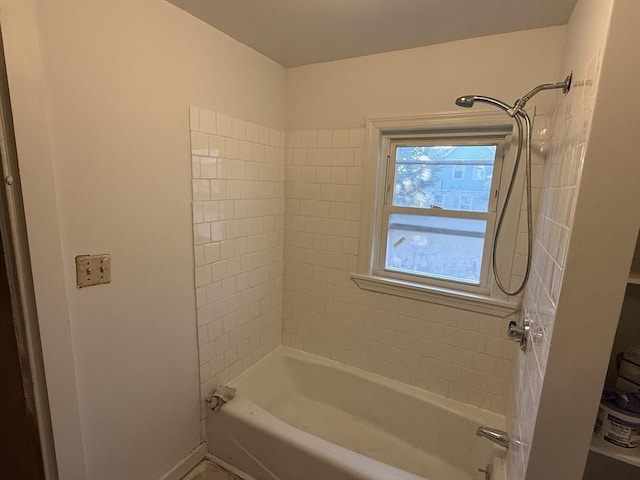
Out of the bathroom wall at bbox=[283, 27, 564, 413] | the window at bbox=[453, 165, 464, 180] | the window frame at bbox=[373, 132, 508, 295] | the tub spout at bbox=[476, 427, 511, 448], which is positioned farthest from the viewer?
the window at bbox=[453, 165, 464, 180]

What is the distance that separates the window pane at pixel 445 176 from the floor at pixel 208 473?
6.17 feet

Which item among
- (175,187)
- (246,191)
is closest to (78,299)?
(175,187)

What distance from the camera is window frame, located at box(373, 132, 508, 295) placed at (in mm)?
1737

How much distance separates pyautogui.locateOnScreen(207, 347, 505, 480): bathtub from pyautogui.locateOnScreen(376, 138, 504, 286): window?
79 centimetres

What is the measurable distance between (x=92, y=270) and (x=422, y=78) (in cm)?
185

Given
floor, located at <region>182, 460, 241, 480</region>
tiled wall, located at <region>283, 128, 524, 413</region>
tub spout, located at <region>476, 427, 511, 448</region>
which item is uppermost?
tiled wall, located at <region>283, 128, 524, 413</region>

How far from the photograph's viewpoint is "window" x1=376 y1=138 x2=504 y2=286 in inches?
70.8

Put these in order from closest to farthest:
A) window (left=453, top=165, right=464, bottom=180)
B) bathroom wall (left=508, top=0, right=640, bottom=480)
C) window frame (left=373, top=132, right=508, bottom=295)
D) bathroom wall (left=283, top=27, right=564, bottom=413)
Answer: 1. bathroom wall (left=508, top=0, right=640, bottom=480)
2. bathroom wall (left=283, top=27, right=564, bottom=413)
3. window frame (left=373, top=132, right=508, bottom=295)
4. window (left=453, top=165, right=464, bottom=180)

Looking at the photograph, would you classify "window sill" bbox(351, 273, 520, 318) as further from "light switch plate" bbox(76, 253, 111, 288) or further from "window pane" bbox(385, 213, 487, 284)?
"light switch plate" bbox(76, 253, 111, 288)

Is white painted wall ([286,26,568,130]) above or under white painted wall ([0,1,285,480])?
above

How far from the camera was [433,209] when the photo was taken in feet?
6.31

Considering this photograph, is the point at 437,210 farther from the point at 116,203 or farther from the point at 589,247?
the point at 116,203

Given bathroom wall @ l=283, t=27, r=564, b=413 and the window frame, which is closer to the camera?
bathroom wall @ l=283, t=27, r=564, b=413

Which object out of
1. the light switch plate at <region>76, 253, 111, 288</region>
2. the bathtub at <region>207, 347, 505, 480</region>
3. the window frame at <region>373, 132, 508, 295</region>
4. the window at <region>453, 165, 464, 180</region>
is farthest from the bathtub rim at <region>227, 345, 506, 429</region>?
the window at <region>453, 165, 464, 180</region>
